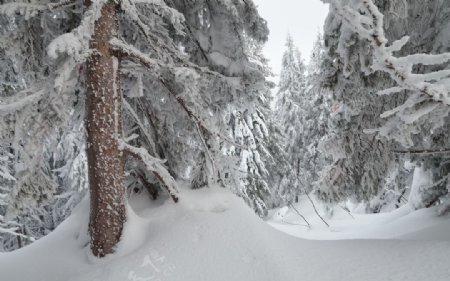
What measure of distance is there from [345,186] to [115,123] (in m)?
4.53

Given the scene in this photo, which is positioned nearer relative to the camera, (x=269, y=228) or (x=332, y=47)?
(x=269, y=228)

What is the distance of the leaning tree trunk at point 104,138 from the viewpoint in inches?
155

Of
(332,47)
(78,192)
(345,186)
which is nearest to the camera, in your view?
(332,47)

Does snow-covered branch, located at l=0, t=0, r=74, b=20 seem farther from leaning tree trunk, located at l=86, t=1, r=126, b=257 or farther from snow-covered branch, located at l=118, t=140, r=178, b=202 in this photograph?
snow-covered branch, located at l=118, t=140, r=178, b=202

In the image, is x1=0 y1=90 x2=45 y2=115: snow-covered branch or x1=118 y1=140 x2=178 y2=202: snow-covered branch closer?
x1=0 y1=90 x2=45 y2=115: snow-covered branch

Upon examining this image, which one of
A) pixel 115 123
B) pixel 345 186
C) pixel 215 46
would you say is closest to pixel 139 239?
pixel 115 123

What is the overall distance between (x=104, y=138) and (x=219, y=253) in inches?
72.0

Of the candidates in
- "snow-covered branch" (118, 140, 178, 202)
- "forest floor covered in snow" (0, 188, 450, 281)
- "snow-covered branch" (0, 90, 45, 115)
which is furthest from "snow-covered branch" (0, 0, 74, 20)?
"forest floor covered in snow" (0, 188, 450, 281)

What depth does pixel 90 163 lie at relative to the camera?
406 centimetres

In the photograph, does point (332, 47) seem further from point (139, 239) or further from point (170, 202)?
point (139, 239)

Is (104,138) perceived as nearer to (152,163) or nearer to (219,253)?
(152,163)

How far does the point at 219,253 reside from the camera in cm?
384

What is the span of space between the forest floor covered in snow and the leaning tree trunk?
247 millimetres

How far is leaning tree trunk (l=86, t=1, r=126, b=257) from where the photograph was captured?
393 centimetres
